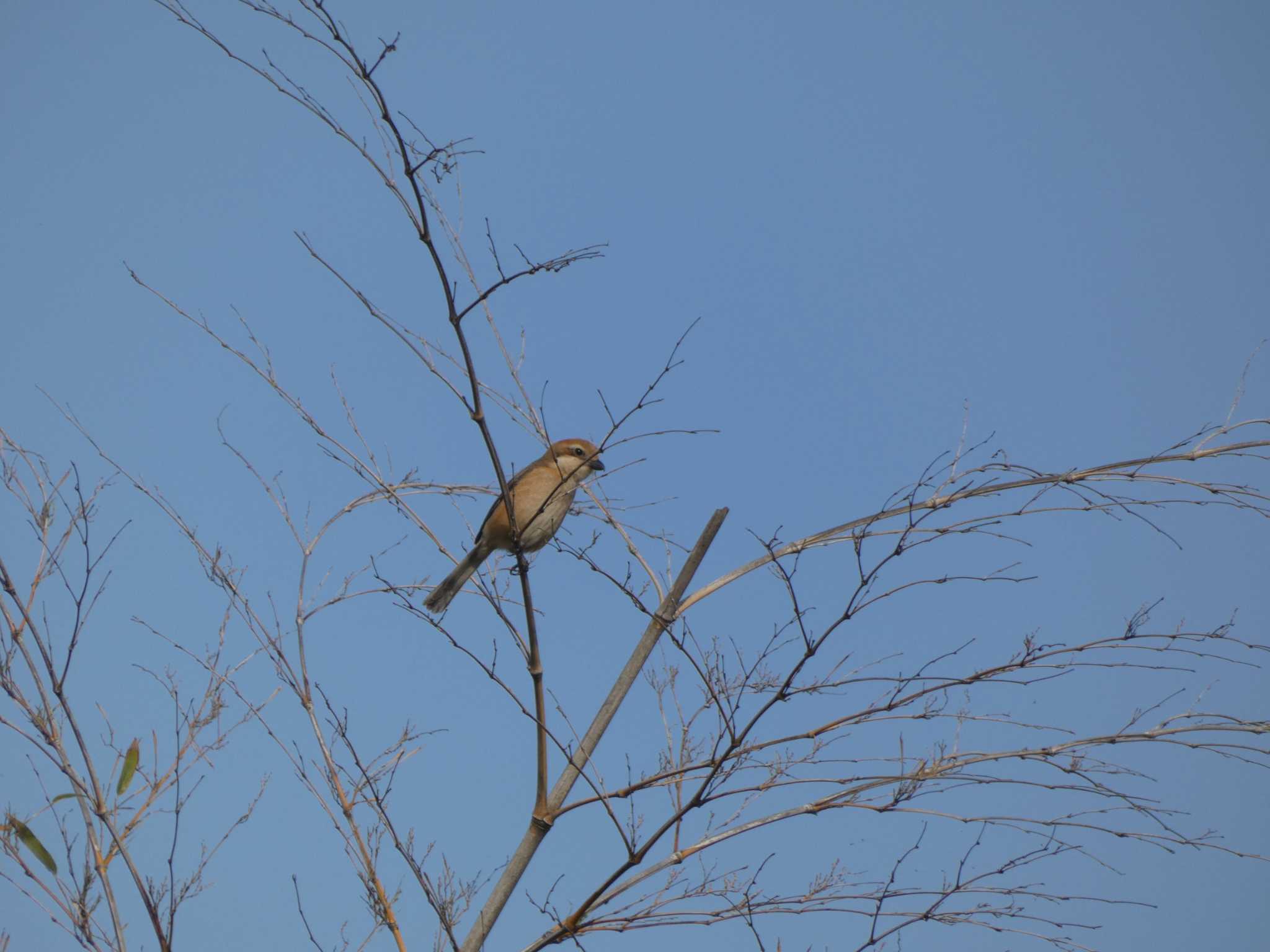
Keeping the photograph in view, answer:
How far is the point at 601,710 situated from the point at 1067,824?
5.10 ft

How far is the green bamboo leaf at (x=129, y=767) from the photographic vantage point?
369 centimetres

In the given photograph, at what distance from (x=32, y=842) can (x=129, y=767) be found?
389 mm

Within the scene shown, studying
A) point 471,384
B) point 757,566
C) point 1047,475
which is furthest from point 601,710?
point 1047,475

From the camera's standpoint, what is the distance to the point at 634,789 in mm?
3307

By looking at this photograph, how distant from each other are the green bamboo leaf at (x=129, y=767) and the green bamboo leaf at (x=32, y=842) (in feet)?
0.96

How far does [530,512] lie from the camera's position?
18.7 feet

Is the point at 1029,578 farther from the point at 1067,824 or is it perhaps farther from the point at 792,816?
the point at 792,816

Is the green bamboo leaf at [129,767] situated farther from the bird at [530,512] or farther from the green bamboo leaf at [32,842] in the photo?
the bird at [530,512]

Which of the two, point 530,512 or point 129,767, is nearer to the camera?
point 129,767

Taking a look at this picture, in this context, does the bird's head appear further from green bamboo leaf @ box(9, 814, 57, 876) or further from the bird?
green bamboo leaf @ box(9, 814, 57, 876)

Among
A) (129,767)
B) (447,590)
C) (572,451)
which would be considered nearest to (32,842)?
(129,767)

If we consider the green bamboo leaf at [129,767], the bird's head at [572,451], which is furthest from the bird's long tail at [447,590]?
the green bamboo leaf at [129,767]

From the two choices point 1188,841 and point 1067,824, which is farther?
point 1067,824

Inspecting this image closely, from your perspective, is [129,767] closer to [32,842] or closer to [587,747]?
[32,842]
